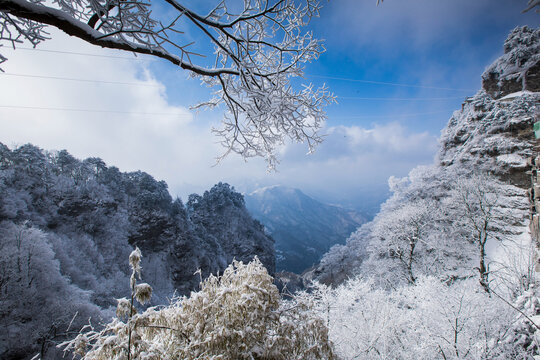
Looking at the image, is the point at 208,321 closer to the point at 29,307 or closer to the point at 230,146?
the point at 230,146

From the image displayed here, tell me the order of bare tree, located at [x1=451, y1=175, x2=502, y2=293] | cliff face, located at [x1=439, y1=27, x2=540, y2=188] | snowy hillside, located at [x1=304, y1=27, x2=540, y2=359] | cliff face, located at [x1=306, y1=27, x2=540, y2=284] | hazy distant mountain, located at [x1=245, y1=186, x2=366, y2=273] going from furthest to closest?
hazy distant mountain, located at [x1=245, y1=186, x2=366, y2=273], cliff face, located at [x1=439, y1=27, x2=540, y2=188], cliff face, located at [x1=306, y1=27, x2=540, y2=284], bare tree, located at [x1=451, y1=175, x2=502, y2=293], snowy hillside, located at [x1=304, y1=27, x2=540, y2=359]

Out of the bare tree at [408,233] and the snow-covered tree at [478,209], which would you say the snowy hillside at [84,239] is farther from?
the snow-covered tree at [478,209]

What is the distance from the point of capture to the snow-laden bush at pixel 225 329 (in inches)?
79.0

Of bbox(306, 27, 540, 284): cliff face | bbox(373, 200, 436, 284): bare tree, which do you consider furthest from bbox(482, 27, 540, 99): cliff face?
bbox(373, 200, 436, 284): bare tree

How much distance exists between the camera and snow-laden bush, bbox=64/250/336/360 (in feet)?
6.58

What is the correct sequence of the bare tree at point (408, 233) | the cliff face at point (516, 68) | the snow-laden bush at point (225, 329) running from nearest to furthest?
the snow-laden bush at point (225, 329) → the bare tree at point (408, 233) → the cliff face at point (516, 68)

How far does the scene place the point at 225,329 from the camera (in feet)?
7.60

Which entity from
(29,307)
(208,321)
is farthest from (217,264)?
(208,321)

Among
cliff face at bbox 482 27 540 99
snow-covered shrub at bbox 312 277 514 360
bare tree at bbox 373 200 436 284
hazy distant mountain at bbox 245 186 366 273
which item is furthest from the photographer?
hazy distant mountain at bbox 245 186 366 273

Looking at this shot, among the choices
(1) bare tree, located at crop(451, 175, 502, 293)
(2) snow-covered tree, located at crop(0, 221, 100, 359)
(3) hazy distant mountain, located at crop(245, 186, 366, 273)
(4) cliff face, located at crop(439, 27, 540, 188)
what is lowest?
(3) hazy distant mountain, located at crop(245, 186, 366, 273)

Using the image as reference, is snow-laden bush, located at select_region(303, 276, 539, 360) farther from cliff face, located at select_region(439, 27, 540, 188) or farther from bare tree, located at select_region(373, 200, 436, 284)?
cliff face, located at select_region(439, 27, 540, 188)

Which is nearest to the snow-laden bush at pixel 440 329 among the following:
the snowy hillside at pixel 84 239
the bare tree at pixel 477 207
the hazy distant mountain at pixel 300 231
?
the bare tree at pixel 477 207

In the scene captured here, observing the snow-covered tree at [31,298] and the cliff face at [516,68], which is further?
the cliff face at [516,68]

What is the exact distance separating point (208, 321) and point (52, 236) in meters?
26.3
